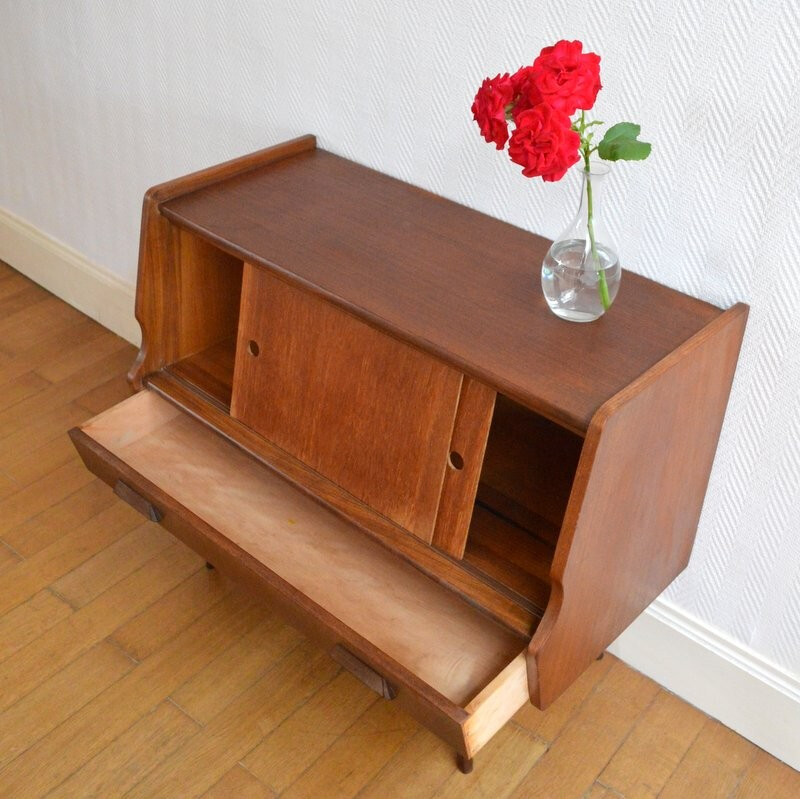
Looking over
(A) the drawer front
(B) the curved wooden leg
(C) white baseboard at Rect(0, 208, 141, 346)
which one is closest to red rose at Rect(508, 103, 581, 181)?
(A) the drawer front

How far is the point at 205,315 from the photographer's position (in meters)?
1.67

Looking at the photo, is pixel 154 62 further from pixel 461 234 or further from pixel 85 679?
pixel 85 679

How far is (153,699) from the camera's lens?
1601mm

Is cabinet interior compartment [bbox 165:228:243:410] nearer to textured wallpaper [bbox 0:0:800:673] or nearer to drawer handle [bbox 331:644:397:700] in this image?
textured wallpaper [bbox 0:0:800:673]

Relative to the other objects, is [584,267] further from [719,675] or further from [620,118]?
[719,675]

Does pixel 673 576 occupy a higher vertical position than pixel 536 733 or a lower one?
higher

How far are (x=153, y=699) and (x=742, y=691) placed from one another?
0.92m

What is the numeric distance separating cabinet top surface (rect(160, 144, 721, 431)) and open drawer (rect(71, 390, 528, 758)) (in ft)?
1.03

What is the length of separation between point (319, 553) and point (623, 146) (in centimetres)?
69

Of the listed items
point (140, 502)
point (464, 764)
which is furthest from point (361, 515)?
point (464, 764)

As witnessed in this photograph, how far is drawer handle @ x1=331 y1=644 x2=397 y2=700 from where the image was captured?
4.07 ft

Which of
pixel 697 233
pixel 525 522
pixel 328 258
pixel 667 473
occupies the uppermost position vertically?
pixel 697 233

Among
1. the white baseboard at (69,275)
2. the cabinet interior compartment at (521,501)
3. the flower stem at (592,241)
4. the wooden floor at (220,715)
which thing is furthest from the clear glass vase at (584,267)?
the white baseboard at (69,275)

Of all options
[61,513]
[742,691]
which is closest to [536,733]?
[742,691]
